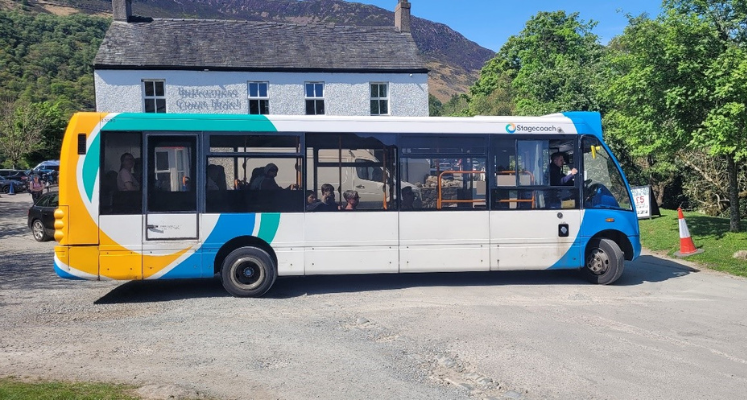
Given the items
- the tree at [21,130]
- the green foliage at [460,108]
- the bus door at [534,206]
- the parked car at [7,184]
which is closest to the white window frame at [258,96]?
the bus door at [534,206]

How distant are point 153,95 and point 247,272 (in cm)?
2021

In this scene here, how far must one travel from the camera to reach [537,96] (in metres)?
30.3

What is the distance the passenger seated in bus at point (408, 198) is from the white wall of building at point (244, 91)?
18.2m

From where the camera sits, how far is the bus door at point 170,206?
9.09 m

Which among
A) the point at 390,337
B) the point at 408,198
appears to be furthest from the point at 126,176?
the point at 390,337

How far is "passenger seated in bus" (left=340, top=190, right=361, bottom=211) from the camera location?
9648mm

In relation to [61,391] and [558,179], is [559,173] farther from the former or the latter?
[61,391]

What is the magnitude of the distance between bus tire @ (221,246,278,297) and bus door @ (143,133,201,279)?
1.56 feet

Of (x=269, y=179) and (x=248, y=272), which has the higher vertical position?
(x=269, y=179)

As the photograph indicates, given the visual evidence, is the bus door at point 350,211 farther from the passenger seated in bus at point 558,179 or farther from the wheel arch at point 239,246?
the passenger seated in bus at point 558,179

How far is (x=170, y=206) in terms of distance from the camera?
9188mm

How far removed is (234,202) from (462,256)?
3823mm

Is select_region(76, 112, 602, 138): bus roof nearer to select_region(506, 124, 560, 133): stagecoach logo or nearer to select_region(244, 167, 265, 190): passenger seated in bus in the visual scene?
select_region(506, 124, 560, 133): stagecoach logo

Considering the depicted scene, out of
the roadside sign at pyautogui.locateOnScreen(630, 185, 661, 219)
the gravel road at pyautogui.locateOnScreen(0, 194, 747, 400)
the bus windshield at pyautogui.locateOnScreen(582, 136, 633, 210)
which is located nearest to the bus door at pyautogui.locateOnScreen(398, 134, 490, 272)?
the gravel road at pyautogui.locateOnScreen(0, 194, 747, 400)
